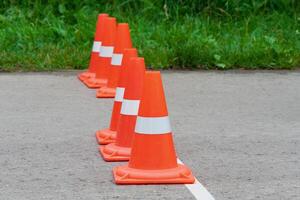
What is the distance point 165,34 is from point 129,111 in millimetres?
6655

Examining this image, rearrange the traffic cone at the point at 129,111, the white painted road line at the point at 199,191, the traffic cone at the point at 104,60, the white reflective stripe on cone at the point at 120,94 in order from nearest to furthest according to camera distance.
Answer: the white painted road line at the point at 199,191 → the traffic cone at the point at 129,111 → the white reflective stripe on cone at the point at 120,94 → the traffic cone at the point at 104,60

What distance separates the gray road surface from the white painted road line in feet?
A: 0.15

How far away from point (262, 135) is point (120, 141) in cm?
154

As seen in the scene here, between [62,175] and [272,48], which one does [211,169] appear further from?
[272,48]

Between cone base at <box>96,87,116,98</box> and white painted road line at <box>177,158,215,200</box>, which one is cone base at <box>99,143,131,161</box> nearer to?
white painted road line at <box>177,158,215,200</box>

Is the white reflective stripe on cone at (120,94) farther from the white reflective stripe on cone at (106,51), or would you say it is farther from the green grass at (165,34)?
the green grass at (165,34)

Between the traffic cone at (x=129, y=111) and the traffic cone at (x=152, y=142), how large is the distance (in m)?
0.50

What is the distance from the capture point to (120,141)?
6.32m

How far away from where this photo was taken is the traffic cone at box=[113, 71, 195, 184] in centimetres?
566

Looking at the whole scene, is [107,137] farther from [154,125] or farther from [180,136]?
[154,125]

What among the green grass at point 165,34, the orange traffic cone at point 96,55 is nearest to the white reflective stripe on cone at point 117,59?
the orange traffic cone at point 96,55

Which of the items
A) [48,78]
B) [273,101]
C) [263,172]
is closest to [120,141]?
[263,172]

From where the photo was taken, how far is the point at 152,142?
5684mm

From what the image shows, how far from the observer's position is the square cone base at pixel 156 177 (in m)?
5.59
